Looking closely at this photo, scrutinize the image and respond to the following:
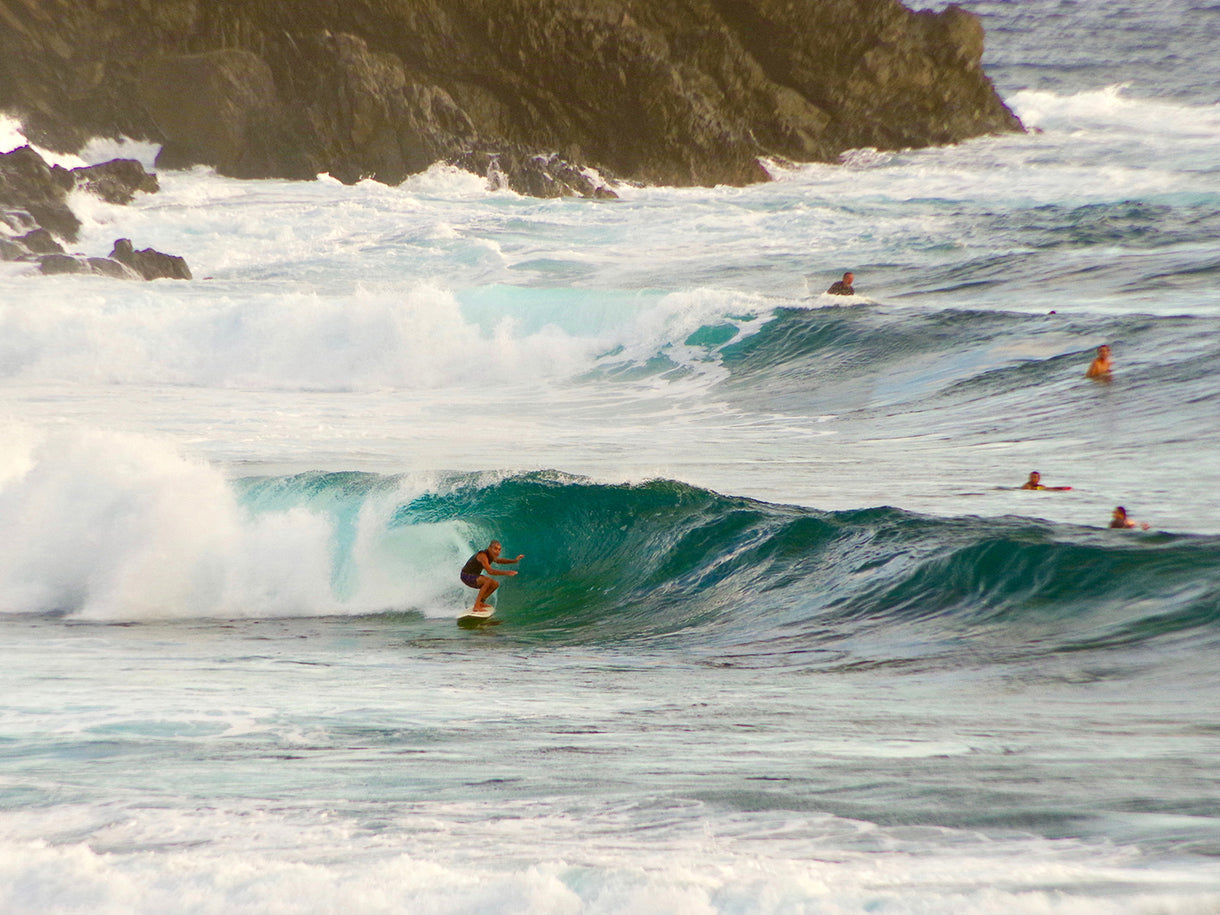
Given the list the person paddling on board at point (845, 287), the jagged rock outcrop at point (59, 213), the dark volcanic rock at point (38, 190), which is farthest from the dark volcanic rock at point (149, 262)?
the person paddling on board at point (845, 287)

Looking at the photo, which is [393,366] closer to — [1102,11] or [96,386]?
[96,386]

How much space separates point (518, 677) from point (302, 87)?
37674 millimetres

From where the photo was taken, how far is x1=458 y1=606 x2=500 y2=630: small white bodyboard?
9391 millimetres

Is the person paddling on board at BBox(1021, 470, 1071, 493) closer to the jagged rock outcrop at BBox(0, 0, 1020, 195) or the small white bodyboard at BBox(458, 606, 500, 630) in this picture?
the small white bodyboard at BBox(458, 606, 500, 630)

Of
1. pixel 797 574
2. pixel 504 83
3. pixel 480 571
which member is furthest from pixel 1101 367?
pixel 504 83

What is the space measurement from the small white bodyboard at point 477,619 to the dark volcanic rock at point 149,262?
21785mm

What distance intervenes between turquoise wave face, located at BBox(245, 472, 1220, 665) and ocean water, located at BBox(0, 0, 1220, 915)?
0.13ft

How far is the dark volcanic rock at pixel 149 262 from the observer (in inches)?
1124

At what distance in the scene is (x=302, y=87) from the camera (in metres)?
41.2

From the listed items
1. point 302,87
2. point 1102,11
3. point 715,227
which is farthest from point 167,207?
point 1102,11

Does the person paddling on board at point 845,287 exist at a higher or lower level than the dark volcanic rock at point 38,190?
lower

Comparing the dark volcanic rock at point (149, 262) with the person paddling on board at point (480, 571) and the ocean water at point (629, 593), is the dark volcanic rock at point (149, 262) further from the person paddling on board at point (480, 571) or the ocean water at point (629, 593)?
the person paddling on board at point (480, 571)

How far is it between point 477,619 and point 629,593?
131 centimetres

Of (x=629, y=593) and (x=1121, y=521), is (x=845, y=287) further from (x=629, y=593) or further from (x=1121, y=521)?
(x=1121, y=521)
